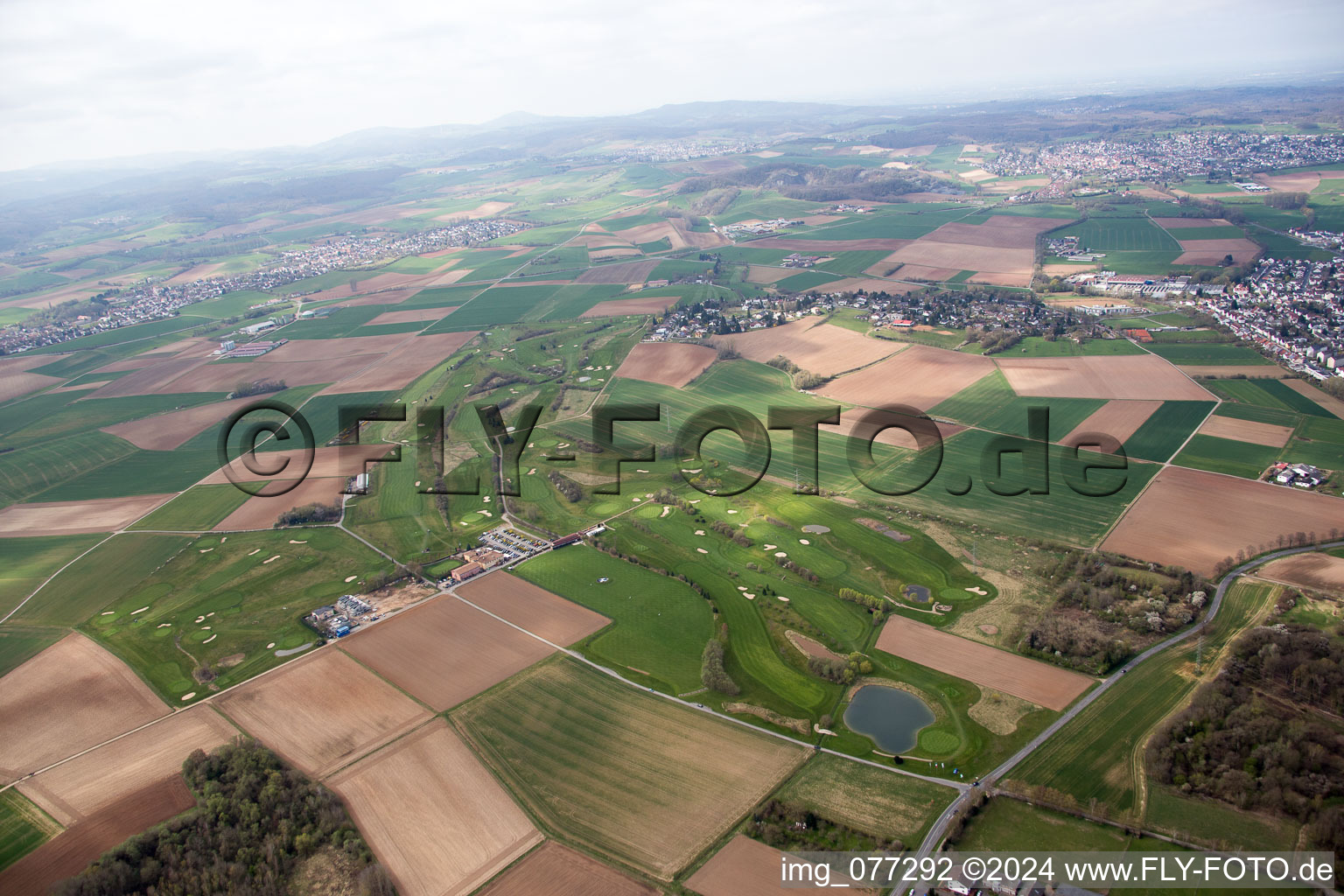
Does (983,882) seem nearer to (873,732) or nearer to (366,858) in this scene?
(873,732)

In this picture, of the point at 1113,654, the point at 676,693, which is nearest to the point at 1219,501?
the point at 1113,654

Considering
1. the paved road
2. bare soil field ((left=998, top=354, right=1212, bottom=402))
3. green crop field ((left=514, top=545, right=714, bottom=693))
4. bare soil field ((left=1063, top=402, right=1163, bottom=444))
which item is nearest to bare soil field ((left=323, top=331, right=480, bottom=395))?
green crop field ((left=514, top=545, right=714, bottom=693))

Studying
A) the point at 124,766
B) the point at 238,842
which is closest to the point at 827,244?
the point at 124,766

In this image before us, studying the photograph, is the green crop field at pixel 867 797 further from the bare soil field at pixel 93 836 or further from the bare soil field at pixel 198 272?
the bare soil field at pixel 198 272

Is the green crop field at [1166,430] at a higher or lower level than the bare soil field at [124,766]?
higher

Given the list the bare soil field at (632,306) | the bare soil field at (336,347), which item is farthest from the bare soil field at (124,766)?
the bare soil field at (632,306)

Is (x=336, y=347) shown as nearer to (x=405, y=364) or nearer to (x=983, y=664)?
(x=405, y=364)
